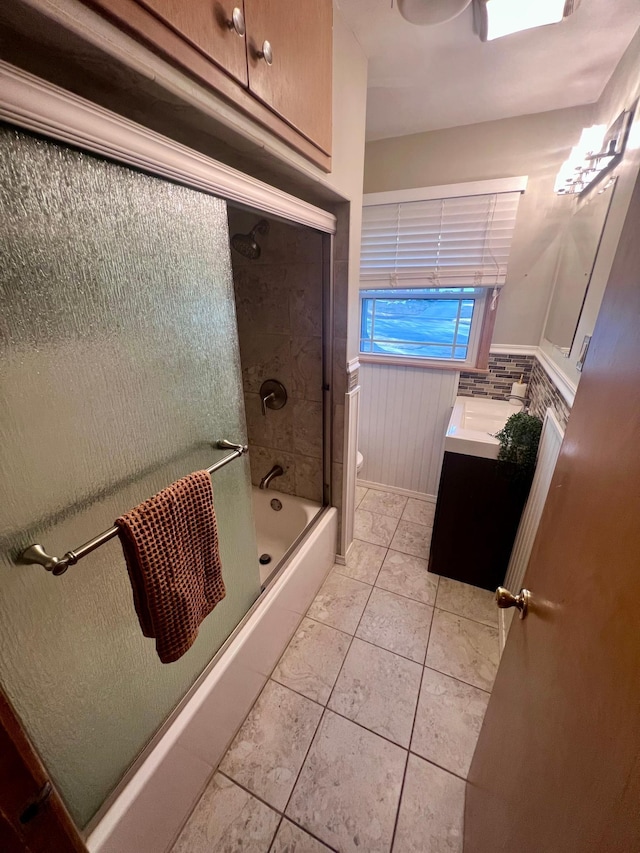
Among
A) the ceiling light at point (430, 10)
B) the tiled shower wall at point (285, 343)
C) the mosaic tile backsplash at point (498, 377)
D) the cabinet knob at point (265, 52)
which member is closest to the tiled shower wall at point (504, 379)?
the mosaic tile backsplash at point (498, 377)

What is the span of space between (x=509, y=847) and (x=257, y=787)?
856mm

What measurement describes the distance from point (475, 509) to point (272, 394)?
1.19 meters

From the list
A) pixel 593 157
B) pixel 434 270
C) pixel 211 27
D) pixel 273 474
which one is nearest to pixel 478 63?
pixel 593 157

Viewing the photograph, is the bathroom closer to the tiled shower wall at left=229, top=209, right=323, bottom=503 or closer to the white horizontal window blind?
the tiled shower wall at left=229, top=209, right=323, bottom=503

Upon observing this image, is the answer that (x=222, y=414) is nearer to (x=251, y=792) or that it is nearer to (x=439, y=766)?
(x=251, y=792)

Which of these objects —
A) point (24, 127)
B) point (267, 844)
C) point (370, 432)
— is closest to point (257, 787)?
point (267, 844)

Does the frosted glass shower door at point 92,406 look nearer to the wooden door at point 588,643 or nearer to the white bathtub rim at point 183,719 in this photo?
the white bathtub rim at point 183,719

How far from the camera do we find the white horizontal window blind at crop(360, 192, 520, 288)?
189 cm

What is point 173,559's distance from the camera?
73cm

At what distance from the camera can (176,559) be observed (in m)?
0.74

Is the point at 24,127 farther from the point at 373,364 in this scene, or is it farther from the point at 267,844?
the point at 373,364

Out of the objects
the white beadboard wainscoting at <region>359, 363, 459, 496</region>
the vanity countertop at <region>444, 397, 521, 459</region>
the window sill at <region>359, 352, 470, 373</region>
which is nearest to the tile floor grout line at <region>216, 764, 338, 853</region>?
the vanity countertop at <region>444, 397, 521, 459</region>

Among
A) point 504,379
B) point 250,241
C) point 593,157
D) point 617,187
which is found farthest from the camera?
point 504,379

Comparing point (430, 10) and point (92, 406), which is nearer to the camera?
point (92, 406)
